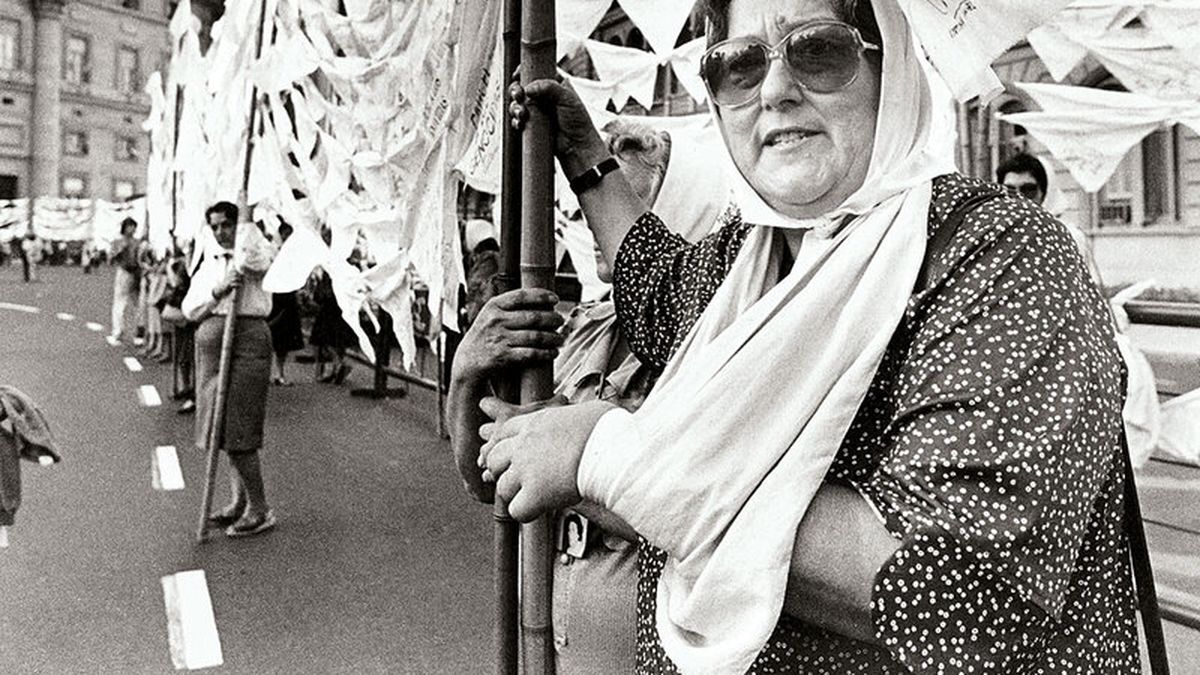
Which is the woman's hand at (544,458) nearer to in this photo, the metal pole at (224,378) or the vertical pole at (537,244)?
the vertical pole at (537,244)

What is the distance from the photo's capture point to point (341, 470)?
757 centimetres

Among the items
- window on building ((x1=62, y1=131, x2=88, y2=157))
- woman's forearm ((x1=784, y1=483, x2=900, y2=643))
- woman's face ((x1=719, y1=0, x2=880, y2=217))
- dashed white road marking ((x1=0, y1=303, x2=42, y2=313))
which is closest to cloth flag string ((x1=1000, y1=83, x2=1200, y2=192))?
woman's face ((x1=719, y1=0, x2=880, y2=217))

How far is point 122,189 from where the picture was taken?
174 feet

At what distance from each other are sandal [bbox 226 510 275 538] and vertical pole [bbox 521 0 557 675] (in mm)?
4672

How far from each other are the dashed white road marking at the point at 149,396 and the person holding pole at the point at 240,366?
467 cm

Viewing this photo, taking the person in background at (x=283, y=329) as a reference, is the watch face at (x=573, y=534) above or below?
below

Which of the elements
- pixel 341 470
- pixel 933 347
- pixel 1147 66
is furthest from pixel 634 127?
pixel 341 470

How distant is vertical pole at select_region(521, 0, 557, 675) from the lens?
1.59 m

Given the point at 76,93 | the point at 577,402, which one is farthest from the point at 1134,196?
the point at 76,93

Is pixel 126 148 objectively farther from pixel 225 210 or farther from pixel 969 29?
pixel 969 29

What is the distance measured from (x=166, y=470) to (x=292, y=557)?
264 centimetres

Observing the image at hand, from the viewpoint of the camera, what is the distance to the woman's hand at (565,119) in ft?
5.36

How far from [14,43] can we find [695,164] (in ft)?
182

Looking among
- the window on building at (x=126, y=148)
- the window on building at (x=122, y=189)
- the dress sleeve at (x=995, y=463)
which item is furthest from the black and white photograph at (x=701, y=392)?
the window on building at (x=126, y=148)
